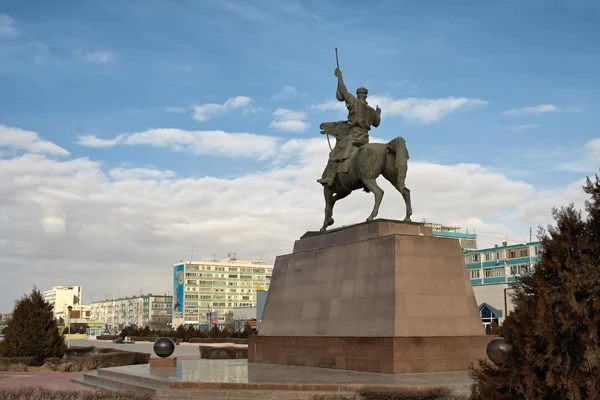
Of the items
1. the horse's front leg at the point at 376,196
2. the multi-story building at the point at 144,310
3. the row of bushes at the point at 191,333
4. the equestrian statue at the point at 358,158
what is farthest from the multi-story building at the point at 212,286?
the horse's front leg at the point at 376,196

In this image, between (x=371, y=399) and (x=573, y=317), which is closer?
(x=573, y=317)

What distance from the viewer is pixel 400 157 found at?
1711 centimetres

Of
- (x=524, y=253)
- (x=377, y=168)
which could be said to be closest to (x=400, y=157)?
(x=377, y=168)

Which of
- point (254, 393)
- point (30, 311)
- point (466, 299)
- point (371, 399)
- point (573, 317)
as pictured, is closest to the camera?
point (573, 317)

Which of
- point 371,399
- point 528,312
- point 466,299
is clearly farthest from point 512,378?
point 466,299

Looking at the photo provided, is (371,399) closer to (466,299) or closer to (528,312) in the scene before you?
(528,312)

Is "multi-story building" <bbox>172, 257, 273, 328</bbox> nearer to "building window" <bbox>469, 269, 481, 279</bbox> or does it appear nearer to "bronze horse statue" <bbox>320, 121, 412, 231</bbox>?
"building window" <bbox>469, 269, 481, 279</bbox>

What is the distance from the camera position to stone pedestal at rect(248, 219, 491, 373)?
48.7 ft

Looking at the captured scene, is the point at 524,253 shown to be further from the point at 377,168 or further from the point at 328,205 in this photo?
the point at 377,168

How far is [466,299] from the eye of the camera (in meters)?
A: 16.3

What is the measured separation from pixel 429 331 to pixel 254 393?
517 centimetres

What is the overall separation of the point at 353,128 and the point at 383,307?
5746 millimetres

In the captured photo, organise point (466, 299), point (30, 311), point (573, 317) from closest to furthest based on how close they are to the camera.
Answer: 1. point (573, 317)
2. point (466, 299)
3. point (30, 311)

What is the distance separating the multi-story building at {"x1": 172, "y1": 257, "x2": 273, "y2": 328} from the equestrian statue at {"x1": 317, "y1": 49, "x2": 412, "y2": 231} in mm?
124805
